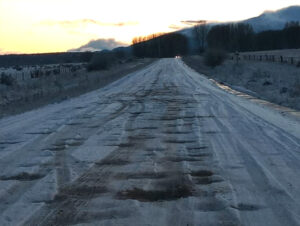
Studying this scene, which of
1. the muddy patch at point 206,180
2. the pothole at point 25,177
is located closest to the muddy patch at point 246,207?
the muddy patch at point 206,180

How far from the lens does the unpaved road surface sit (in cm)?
609

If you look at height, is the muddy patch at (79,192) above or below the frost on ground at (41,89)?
above

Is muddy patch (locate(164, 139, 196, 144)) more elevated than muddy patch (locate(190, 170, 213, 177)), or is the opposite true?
muddy patch (locate(190, 170, 213, 177))

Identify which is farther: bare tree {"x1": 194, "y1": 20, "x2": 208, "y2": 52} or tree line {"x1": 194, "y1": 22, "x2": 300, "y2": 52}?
bare tree {"x1": 194, "y1": 20, "x2": 208, "y2": 52}

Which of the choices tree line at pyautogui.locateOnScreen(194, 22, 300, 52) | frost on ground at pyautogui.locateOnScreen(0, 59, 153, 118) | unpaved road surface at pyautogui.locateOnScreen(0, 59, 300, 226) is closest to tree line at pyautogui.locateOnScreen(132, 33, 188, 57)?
tree line at pyautogui.locateOnScreen(194, 22, 300, 52)

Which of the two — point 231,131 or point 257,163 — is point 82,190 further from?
point 231,131

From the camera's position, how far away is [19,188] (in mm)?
7359

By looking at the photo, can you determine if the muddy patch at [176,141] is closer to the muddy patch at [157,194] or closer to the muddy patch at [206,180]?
the muddy patch at [206,180]

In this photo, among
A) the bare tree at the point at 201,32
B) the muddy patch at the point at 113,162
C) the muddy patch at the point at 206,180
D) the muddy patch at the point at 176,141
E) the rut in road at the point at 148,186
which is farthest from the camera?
the bare tree at the point at 201,32

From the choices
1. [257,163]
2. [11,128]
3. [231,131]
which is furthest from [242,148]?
[11,128]

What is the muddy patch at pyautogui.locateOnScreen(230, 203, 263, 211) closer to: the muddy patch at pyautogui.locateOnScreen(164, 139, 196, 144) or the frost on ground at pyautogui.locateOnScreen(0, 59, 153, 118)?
the muddy patch at pyautogui.locateOnScreen(164, 139, 196, 144)

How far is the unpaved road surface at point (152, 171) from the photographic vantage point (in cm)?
609

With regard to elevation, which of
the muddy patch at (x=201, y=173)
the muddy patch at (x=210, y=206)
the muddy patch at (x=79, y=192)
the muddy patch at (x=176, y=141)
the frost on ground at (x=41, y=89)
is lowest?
the frost on ground at (x=41, y=89)

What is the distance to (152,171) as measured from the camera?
26.9 ft
